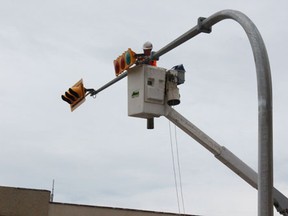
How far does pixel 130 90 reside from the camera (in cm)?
1001

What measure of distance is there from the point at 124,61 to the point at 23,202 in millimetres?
12694

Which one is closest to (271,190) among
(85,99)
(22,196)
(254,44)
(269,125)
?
(269,125)

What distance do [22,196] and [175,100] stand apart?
12531mm

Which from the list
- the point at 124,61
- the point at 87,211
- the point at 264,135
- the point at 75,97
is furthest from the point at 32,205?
the point at 264,135

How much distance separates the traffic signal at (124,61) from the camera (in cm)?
944

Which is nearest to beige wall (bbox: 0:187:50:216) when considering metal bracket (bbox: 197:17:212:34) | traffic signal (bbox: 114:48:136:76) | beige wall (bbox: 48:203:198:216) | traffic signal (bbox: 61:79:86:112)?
beige wall (bbox: 48:203:198:216)

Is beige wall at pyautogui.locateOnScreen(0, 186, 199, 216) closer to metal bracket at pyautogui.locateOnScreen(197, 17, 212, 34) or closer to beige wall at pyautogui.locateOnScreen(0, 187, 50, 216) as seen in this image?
beige wall at pyautogui.locateOnScreen(0, 187, 50, 216)

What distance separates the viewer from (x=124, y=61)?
9.59 m

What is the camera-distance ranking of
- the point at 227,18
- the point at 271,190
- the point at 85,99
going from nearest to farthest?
1. the point at 271,190
2. the point at 227,18
3. the point at 85,99

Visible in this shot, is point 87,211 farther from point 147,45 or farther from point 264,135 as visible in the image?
point 264,135

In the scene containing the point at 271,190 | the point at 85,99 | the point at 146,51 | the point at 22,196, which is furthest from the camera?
the point at 22,196

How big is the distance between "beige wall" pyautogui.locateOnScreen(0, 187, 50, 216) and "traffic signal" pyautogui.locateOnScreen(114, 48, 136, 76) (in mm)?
12191

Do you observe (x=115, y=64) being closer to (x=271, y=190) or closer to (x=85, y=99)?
(x=85, y=99)

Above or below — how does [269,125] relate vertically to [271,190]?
above
